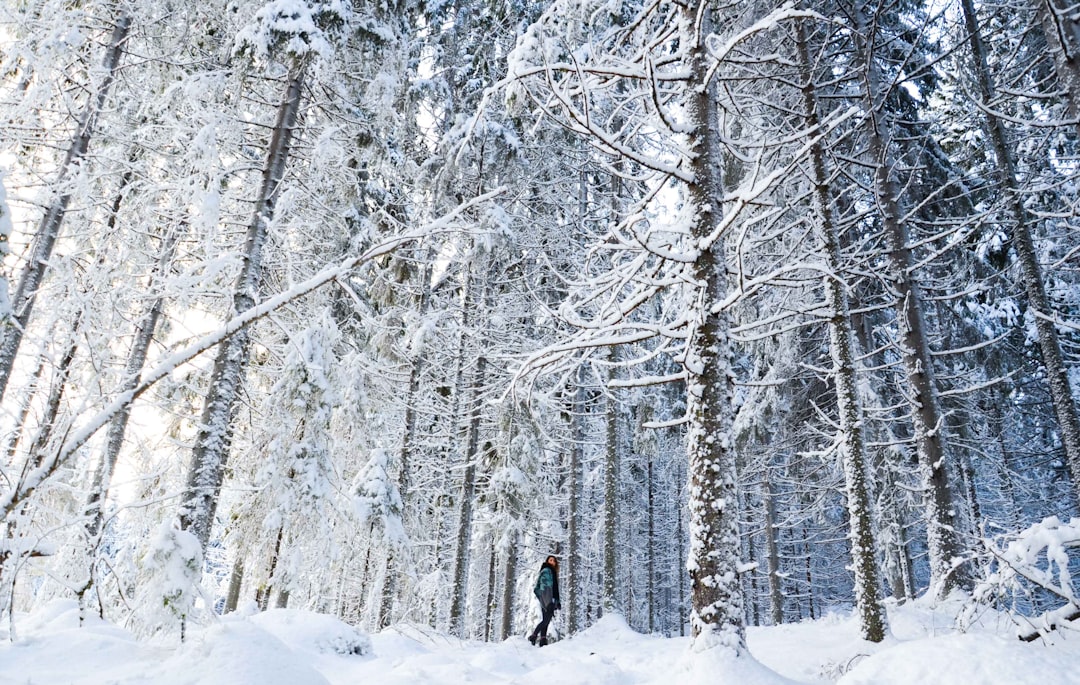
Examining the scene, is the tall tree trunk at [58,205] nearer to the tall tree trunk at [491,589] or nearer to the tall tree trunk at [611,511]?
the tall tree trunk at [611,511]

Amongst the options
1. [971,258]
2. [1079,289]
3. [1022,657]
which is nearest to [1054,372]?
[971,258]

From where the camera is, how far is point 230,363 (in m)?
8.02

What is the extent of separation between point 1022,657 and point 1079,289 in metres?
17.4

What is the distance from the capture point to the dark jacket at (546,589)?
11.1 metres

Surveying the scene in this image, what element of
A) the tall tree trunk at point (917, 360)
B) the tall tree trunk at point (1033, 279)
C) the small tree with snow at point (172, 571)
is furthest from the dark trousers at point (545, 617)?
the tall tree trunk at point (1033, 279)

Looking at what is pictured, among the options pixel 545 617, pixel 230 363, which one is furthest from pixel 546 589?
pixel 230 363

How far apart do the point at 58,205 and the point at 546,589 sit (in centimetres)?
1015

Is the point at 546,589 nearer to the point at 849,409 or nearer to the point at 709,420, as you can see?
the point at 849,409

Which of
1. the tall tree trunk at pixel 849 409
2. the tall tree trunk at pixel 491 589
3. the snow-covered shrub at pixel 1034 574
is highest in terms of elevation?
the tall tree trunk at pixel 849 409

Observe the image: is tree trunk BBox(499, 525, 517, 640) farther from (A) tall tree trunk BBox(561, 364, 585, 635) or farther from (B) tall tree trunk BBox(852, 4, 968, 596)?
(B) tall tree trunk BBox(852, 4, 968, 596)

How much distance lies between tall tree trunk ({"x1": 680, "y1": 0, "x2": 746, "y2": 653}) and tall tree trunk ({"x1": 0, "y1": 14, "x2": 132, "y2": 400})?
8.49 metres

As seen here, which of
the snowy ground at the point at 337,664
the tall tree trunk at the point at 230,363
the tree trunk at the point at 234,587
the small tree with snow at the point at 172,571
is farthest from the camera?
the tree trunk at the point at 234,587

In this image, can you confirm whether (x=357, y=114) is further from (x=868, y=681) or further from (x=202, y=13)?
(x=868, y=681)

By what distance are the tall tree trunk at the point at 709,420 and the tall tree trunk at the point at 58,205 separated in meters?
8.49
